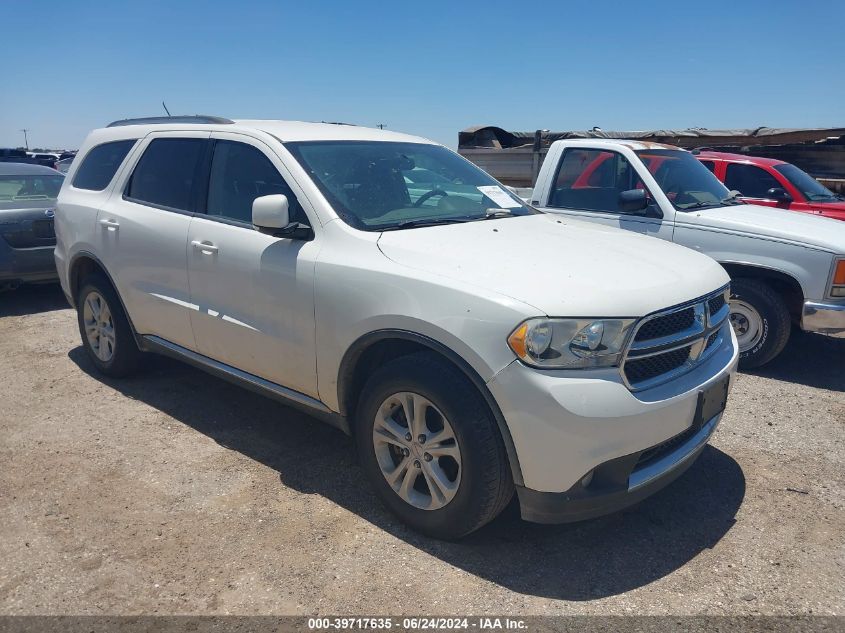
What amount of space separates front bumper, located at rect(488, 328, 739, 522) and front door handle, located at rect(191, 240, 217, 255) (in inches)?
78.9

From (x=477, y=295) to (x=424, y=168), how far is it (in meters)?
1.68

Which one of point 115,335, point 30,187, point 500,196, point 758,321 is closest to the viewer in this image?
point 500,196

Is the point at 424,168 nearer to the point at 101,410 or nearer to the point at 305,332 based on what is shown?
the point at 305,332

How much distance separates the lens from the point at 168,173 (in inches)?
177

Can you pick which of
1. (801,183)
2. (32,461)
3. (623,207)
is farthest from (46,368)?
(801,183)

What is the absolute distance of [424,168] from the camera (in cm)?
423

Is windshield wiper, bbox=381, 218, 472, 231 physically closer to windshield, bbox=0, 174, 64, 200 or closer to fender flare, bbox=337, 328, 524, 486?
fender flare, bbox=337, 328, 524, 486

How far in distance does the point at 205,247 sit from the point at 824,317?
454 cm

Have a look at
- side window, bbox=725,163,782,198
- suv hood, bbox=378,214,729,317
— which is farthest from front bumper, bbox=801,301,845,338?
side window, bbox=725,163,782,198

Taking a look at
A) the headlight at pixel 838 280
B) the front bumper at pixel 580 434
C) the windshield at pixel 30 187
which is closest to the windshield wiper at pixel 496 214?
the front bumper at pixel 580 434

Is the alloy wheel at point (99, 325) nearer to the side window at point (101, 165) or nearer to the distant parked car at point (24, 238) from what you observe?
the side window at point (101, 165)

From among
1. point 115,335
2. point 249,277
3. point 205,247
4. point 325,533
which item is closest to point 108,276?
point 115,335

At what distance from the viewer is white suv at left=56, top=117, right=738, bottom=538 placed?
2707 mm

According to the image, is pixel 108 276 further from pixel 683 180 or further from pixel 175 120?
pixel 683 180
